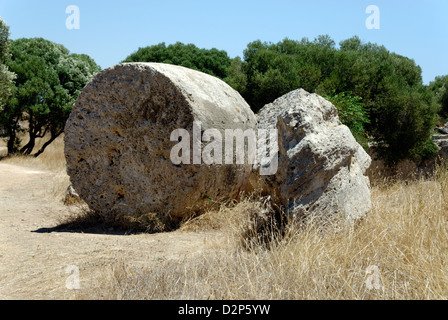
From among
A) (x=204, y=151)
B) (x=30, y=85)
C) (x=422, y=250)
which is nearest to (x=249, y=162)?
(x=204, y=151)

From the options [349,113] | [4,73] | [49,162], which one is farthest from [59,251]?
[4,73]

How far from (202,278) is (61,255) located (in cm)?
190

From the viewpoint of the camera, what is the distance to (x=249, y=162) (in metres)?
6.48

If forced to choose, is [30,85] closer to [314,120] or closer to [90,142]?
[90,142]

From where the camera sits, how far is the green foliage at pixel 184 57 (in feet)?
73.5

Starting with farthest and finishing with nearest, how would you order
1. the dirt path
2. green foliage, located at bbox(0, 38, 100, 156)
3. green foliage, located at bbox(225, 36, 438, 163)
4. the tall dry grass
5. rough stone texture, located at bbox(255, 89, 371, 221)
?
green foliage, located at bbox(0, 38, 100, 156), green foliage, located at bbox(225, 36, 438, 163), rough stone texture, located at bbox(255, 89, 371, 221), the dirt path, the tall dry grass

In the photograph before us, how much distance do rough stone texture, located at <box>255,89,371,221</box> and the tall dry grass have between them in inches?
9.9

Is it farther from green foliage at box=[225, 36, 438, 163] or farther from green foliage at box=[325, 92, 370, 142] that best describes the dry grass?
green foliage at box=[325, 92, 370, 142]

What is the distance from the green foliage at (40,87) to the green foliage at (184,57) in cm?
656

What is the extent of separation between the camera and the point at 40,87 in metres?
14.6

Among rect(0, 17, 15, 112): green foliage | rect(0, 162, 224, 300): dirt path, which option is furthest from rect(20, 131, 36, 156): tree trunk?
rect(0, 162, 224, 300): dirt path

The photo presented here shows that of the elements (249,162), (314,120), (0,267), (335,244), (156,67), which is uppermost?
(156,67)

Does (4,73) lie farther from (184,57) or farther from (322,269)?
(322,269)

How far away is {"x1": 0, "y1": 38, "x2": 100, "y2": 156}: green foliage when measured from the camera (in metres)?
Result: 14.4
